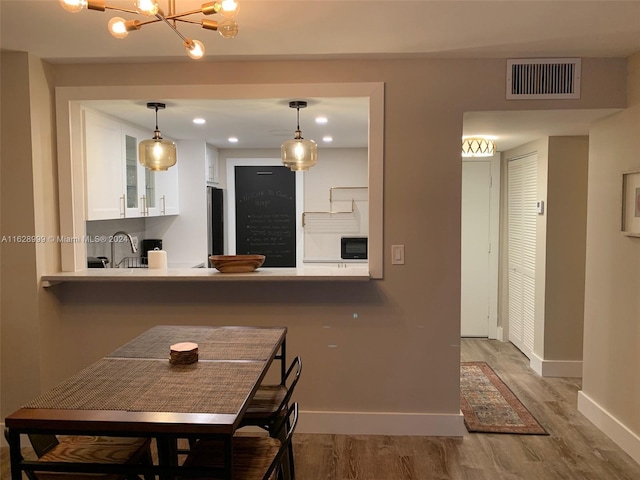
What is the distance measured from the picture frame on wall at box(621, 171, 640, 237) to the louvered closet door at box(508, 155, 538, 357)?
1.57 m

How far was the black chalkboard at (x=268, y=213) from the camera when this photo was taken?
6.01m

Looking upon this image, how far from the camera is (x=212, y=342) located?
2.24 metres

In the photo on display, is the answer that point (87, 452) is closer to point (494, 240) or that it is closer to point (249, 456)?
point (249, 456)

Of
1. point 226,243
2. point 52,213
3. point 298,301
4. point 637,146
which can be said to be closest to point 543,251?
point 637,146

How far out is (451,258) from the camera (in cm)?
310

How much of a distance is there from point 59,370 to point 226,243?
2878 millimetres

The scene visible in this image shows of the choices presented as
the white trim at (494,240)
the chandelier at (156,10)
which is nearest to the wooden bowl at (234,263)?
the chandelier at (156,10)

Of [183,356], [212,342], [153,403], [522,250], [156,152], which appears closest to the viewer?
[153,403]

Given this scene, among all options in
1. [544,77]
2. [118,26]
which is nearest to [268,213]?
[544,77]

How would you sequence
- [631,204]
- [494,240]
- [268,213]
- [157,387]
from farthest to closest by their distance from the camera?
[268,213]
[494,240]
[631,204]
[157,387]

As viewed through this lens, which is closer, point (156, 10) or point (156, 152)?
point (156, 10)

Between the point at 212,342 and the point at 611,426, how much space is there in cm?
265

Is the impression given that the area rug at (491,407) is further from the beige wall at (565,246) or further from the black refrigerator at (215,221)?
the black refrigerator at (215,221)

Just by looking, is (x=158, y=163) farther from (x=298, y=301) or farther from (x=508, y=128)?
(x=508, y=128)
